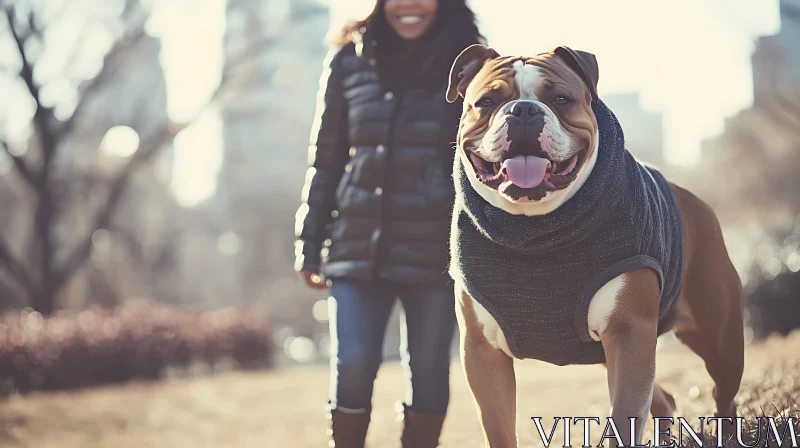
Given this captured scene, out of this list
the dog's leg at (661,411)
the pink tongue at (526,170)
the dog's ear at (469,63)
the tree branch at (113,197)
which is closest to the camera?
the pink tongue at (526,170)

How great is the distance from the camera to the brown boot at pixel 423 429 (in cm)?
314

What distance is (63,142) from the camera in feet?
45.4

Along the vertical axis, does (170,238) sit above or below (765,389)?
above

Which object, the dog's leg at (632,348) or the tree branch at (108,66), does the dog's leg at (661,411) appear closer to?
the dog's leg at (632,348)

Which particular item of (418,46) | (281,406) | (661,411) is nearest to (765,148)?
(281,406)

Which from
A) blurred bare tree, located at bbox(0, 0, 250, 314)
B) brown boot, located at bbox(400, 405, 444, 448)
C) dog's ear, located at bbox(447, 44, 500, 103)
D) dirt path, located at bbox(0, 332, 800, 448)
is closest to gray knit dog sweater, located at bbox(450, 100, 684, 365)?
dog's ear, located at bbox(447, 44, 500, 103)

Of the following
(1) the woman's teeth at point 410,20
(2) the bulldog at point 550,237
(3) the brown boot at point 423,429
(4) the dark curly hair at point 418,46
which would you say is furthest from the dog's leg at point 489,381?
(1) the woman's teeth at point 410,20

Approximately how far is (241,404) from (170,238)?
35.3ft

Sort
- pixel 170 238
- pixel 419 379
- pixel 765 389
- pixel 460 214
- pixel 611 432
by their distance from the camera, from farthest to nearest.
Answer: pixel 170 238
pixel 765 389
pixel 419 379
pixel 460 214
pixel 611 432

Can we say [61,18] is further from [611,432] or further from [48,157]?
[611,432]

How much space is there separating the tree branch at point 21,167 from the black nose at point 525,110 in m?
12.4

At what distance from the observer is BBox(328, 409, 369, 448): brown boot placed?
124 inches

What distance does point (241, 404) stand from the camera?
8.40m

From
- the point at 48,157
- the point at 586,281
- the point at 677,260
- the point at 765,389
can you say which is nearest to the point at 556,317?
the point at 586,281
